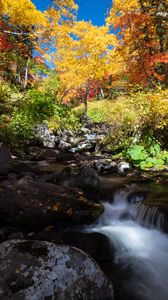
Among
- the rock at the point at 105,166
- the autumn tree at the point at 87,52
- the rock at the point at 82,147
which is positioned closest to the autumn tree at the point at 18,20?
the autumn tree at the point at 87,52

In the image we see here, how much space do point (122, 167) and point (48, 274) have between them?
23.7 ft

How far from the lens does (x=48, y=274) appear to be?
3.28m

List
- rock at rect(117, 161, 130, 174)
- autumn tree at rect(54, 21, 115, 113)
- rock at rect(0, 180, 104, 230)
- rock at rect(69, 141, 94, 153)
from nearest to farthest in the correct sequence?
rock at rect(0, 180, 104, 230) < rock at rect(117, 161, 130, 174) < rock at rect(69, 141, 94, 153) < autumn tree at rect(54, 21, 115, 113)

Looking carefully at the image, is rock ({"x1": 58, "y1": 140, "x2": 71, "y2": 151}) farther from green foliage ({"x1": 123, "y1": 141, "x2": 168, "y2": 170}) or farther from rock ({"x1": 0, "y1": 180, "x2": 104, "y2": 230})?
rock ({"x1": 0, "y1": 180, "x2": 104, "y2": 230})

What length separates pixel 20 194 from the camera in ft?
18.3

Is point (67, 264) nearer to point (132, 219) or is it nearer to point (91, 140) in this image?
point (132, 219)

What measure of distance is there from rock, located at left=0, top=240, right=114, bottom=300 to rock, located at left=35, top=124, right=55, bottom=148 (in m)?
11.6

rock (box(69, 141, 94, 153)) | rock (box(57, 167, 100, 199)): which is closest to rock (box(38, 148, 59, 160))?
rock (box(69, 141, 94, 153))

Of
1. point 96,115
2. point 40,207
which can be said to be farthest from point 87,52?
point 40,207

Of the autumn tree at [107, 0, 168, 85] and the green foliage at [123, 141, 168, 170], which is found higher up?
the autumn tree at [107, 0, 168, 85]

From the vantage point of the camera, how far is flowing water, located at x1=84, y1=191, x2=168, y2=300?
14.1ft

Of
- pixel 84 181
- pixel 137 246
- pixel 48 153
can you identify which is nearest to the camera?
pixel 137 246

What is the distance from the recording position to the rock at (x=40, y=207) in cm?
525

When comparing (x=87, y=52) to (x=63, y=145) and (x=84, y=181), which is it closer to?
(x=63, y=145)
